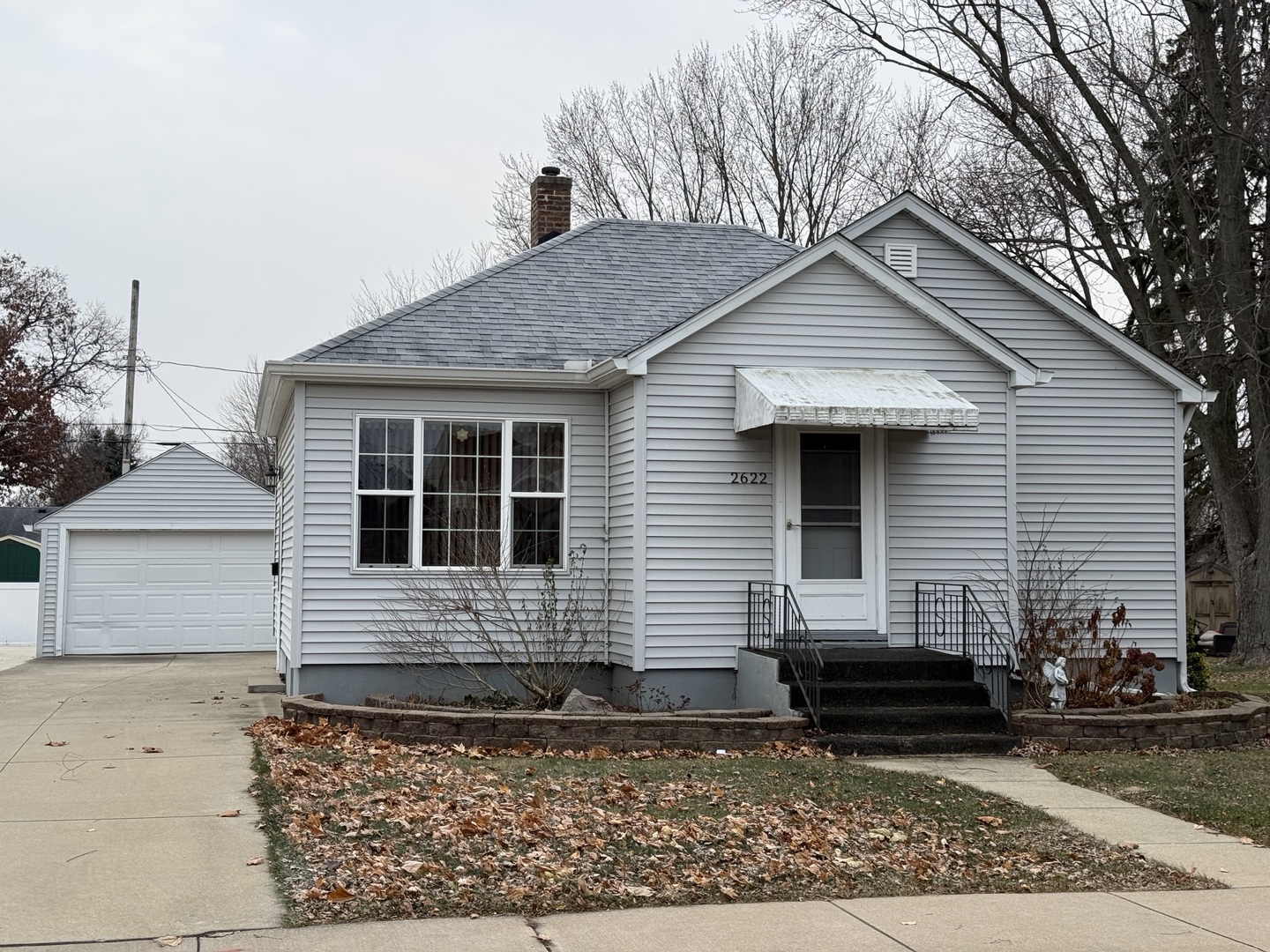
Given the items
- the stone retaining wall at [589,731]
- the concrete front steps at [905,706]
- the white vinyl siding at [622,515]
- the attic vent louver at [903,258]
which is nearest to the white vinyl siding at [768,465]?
the white vinyl siding at [622,515]

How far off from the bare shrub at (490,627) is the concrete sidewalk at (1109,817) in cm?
369

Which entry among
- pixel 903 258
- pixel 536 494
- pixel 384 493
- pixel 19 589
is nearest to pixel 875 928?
pixel 536 494

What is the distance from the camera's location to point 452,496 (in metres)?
13.6

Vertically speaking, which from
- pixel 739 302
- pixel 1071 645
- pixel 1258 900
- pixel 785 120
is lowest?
pixel 1258 900

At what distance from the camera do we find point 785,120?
34031 millimetres

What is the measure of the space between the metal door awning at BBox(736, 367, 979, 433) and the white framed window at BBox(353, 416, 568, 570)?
227cm

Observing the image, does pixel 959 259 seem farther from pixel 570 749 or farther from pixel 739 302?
pixel 570 749

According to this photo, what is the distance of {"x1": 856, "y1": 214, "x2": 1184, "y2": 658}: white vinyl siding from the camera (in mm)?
14883

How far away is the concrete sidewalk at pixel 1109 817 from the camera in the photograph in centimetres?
750

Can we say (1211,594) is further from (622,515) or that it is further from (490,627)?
(490,627)

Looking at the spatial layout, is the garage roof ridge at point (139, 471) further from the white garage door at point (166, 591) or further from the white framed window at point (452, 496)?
the white framed window at point (452, 496)

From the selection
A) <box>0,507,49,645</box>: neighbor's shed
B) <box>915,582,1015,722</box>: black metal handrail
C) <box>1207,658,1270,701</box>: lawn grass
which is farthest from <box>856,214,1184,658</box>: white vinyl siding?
<box>0,507,49,645</box>: neighbor's shed

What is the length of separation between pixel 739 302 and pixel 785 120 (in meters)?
22.3

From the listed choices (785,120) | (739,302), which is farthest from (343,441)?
(785,120)
